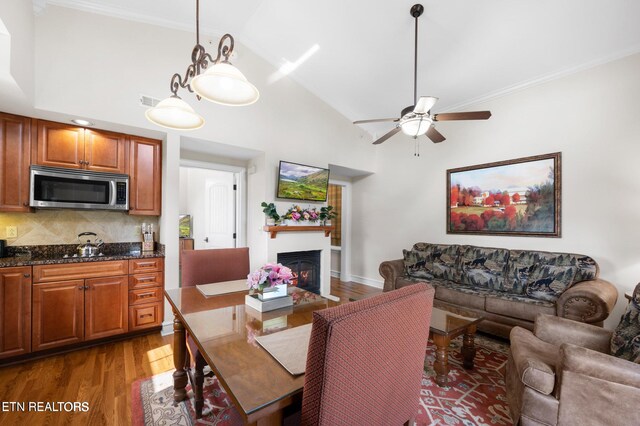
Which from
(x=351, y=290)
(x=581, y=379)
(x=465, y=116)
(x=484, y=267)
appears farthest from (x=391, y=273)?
(x=581, y=379)

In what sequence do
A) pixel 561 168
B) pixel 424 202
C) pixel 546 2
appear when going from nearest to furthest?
1. pixel 546 2
2. pixel 561 168
3. pixel 424 202

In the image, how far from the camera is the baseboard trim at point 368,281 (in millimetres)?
5094

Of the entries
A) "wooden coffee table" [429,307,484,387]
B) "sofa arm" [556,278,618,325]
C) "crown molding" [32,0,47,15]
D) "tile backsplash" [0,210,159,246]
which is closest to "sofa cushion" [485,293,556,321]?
"sofa arm" [556,278,618,325]

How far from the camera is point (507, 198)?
3564mm

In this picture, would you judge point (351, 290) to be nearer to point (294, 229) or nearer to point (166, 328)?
point (294, 229)

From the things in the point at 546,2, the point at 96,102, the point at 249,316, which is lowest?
the point at 249,316

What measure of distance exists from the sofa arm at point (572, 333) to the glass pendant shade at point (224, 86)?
250 centimetres

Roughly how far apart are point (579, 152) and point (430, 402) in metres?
3.27

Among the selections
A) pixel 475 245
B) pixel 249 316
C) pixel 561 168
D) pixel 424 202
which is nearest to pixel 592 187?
pixel 561 168

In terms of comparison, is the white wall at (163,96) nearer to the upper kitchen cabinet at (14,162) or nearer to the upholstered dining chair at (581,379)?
the upper kitchen cabinet at (14,162)

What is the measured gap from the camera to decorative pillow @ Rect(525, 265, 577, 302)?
2814 mm

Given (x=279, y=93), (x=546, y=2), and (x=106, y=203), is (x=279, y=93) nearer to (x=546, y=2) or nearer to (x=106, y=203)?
(x=106, y=203)

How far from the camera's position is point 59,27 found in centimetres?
248

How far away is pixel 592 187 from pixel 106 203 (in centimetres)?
541
